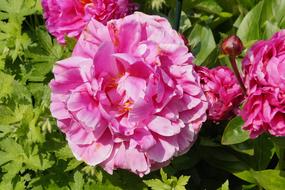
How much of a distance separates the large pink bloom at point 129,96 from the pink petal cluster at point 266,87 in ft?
0.34

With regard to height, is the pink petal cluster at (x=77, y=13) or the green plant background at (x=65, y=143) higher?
the pink petal cluster at (x=77, y=13)

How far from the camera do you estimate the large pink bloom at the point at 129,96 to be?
118 cm

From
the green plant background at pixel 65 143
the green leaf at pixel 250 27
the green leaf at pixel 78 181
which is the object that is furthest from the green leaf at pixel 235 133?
the green leaf at pixel 250 27

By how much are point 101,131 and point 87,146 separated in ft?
0.18

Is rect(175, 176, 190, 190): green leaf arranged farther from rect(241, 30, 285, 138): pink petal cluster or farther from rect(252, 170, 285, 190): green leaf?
rect(252, 170, 285, 190): green leaf

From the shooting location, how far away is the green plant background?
4.64 feet

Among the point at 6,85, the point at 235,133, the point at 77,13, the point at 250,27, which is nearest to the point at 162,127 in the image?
the point at 235,133

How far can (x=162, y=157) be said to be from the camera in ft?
3.92

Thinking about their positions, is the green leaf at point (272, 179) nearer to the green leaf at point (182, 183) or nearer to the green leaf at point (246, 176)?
the green leaf at point (246, 176)

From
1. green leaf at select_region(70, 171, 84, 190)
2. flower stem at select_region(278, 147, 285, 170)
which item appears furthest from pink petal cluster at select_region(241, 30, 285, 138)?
green leaf at select_region(70, 171, 84, 190)

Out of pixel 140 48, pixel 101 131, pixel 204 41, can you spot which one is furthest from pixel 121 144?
pixel 204 41

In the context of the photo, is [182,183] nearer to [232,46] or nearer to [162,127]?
[162,127]

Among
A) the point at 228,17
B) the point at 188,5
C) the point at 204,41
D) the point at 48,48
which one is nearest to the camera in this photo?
the point at 48,48

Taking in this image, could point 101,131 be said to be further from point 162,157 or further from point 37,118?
point 37,118
